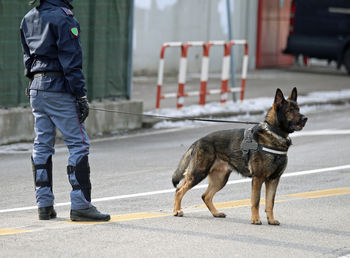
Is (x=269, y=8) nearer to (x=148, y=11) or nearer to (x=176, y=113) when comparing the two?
(x=148, y=11)

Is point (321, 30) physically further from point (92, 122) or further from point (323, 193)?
point (323, 193)

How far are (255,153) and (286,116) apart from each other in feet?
1.31

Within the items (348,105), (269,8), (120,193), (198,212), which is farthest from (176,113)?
(269,8)

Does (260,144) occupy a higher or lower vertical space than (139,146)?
higher

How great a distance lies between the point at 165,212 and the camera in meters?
8.26

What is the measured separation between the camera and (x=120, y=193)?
9273mm

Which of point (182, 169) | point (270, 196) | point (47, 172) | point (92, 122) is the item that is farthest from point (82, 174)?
point (92, 122)

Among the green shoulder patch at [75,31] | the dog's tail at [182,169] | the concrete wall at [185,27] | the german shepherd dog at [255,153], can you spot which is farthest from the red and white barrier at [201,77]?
the green shoulder patch at [75,31]

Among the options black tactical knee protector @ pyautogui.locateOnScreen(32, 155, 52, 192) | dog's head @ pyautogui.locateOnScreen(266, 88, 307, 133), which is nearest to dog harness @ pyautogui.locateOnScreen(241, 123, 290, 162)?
dog's head @ pyautogui.locateOnScreen(266, 88, 307, 133)

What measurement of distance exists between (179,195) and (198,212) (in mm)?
418

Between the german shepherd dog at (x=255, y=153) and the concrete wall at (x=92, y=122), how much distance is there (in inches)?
199

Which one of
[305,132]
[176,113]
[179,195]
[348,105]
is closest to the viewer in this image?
[179,195]

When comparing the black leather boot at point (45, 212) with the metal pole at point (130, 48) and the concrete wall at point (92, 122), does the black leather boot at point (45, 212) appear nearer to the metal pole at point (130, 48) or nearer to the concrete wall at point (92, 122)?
the concrete wall at point (92, 122)

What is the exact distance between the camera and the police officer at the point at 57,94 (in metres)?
7.30
